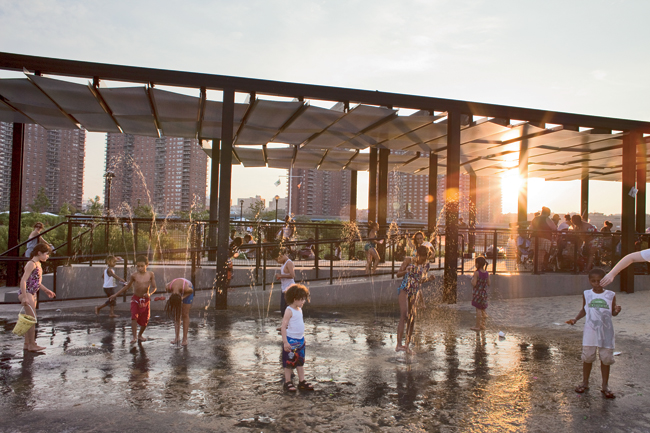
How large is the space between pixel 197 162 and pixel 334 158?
102624 mm

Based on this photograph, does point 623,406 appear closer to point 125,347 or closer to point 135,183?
point 125,347

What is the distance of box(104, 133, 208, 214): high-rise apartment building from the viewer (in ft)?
346

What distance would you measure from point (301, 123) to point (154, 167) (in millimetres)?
107567

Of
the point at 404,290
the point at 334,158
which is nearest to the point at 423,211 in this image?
the point at 334,158

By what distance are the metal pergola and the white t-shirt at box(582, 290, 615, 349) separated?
537cm

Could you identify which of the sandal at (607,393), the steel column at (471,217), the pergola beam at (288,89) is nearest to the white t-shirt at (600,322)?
the sandal at (607,393)

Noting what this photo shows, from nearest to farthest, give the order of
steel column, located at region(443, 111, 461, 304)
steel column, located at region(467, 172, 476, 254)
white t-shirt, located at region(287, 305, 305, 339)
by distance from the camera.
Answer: white t-shirt, located at region(287, 305, 305, 339) → steel column, located at region(443, 111, 461, 304) → steel column, located at region(467, 172, 476, 254)

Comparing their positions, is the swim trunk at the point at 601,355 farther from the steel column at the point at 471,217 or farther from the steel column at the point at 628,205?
the steel column at the point at 471,217

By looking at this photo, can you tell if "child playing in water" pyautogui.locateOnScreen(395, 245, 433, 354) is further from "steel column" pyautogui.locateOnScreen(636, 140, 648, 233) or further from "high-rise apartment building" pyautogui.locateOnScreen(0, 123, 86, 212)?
"high-rise apartment building" pyautogui.locateOnScreen(0, 123, 86, 212)

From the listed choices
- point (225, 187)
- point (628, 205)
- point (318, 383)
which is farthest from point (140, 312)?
point (628, 205)

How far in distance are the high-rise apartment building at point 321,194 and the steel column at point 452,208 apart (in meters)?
125

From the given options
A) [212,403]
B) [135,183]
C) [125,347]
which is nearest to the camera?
[212,403]

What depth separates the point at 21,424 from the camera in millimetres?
3639

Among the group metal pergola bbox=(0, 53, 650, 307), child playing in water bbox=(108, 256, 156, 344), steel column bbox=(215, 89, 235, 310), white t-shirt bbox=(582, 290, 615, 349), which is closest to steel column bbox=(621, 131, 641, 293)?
metal pergola bbox=(0, 53, 650, 307)
